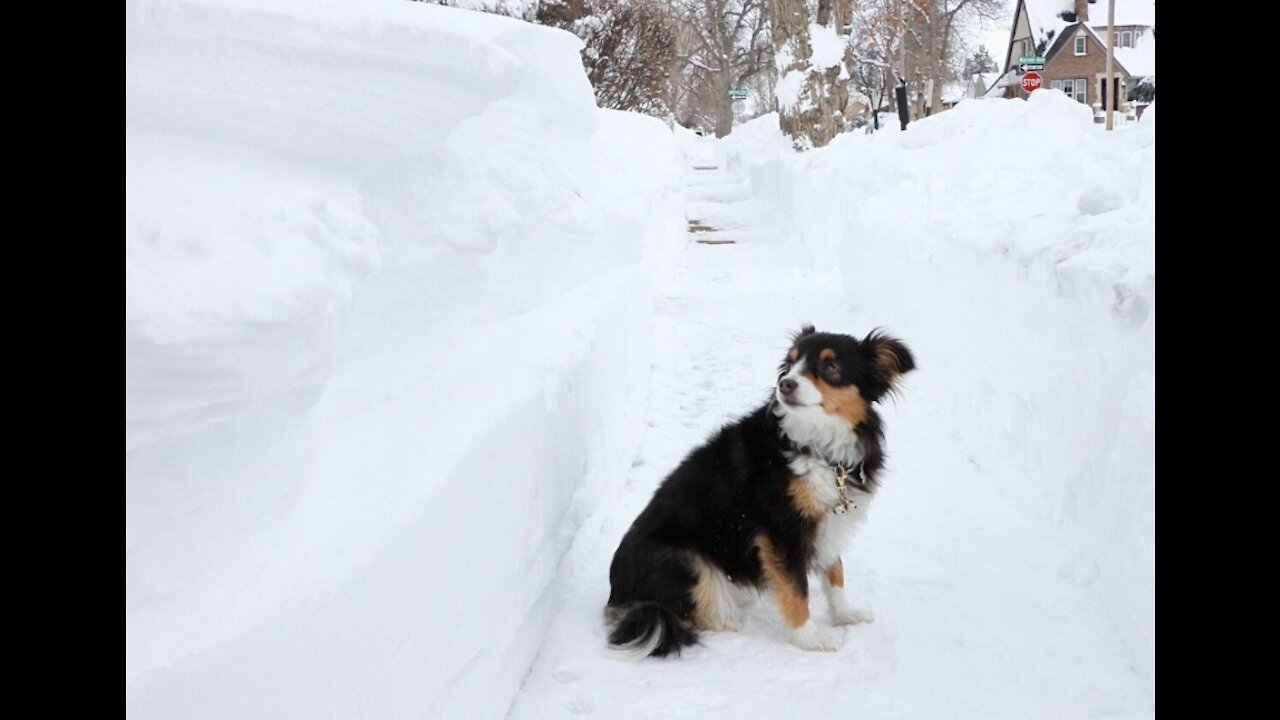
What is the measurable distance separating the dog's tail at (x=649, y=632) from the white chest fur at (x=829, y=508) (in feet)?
1.93

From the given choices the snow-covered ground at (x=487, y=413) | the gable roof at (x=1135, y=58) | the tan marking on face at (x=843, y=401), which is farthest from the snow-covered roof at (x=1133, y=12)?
the tan marking on face at (x=843, y=401)

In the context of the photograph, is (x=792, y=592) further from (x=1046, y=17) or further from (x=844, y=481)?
(x=1046, y=17)

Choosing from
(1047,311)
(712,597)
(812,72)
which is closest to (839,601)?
(712,597)

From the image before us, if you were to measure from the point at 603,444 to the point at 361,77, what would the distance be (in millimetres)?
2796

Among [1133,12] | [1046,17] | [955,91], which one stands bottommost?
[1133,12]

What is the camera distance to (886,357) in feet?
12.3

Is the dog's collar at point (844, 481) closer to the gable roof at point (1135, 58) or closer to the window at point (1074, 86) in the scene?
the gable roof at point (1135, 58)

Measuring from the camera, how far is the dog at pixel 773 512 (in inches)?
141

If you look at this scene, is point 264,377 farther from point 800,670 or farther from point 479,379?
point 800,670

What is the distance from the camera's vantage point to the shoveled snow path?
3.30 metres

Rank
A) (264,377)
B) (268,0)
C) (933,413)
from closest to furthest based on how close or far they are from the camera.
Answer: (264,377) → (268,0) → (933,413)

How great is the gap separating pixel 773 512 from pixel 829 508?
22 cm

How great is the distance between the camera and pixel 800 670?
140 inches
